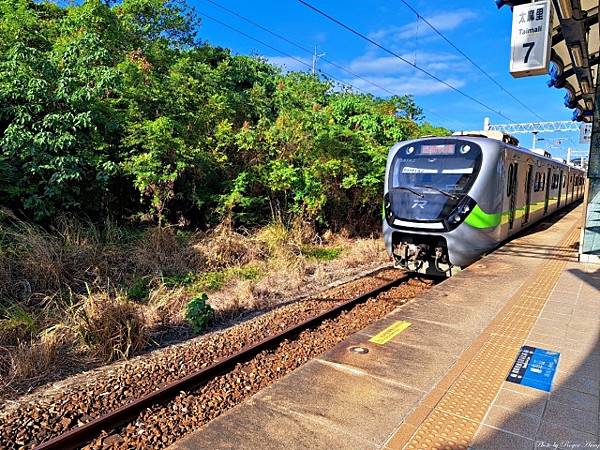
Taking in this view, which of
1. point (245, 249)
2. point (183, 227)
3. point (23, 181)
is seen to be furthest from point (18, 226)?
point (245, 249)

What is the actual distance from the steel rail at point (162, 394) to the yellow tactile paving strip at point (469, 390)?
222 centimetres

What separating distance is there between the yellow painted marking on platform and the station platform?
0.01m

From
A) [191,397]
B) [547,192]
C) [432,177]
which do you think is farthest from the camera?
[547,192]

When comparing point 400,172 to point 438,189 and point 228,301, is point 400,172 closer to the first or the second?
point 438,189

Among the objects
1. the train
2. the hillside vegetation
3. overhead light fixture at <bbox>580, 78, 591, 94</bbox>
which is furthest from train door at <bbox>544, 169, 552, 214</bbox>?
the train

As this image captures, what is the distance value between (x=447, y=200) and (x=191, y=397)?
17.9ft

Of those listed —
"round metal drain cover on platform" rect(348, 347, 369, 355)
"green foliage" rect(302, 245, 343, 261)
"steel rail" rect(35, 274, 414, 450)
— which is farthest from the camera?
"green foliage" rect(302, 245, 343, 261)

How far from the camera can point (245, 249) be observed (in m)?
9.41

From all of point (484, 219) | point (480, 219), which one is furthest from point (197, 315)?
point (484, 219)

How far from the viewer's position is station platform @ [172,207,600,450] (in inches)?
105

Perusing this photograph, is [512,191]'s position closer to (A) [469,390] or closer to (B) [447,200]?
(B) [447,200]

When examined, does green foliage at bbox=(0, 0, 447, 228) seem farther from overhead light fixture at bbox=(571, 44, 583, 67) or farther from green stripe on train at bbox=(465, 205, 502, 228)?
overhead light fixture at bbox=(571, 44, 583, 67)

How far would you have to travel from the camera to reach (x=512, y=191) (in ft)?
28.3

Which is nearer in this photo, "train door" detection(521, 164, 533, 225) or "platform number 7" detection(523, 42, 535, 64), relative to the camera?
"platform number 7" detection(523, 42, 535, 64)
